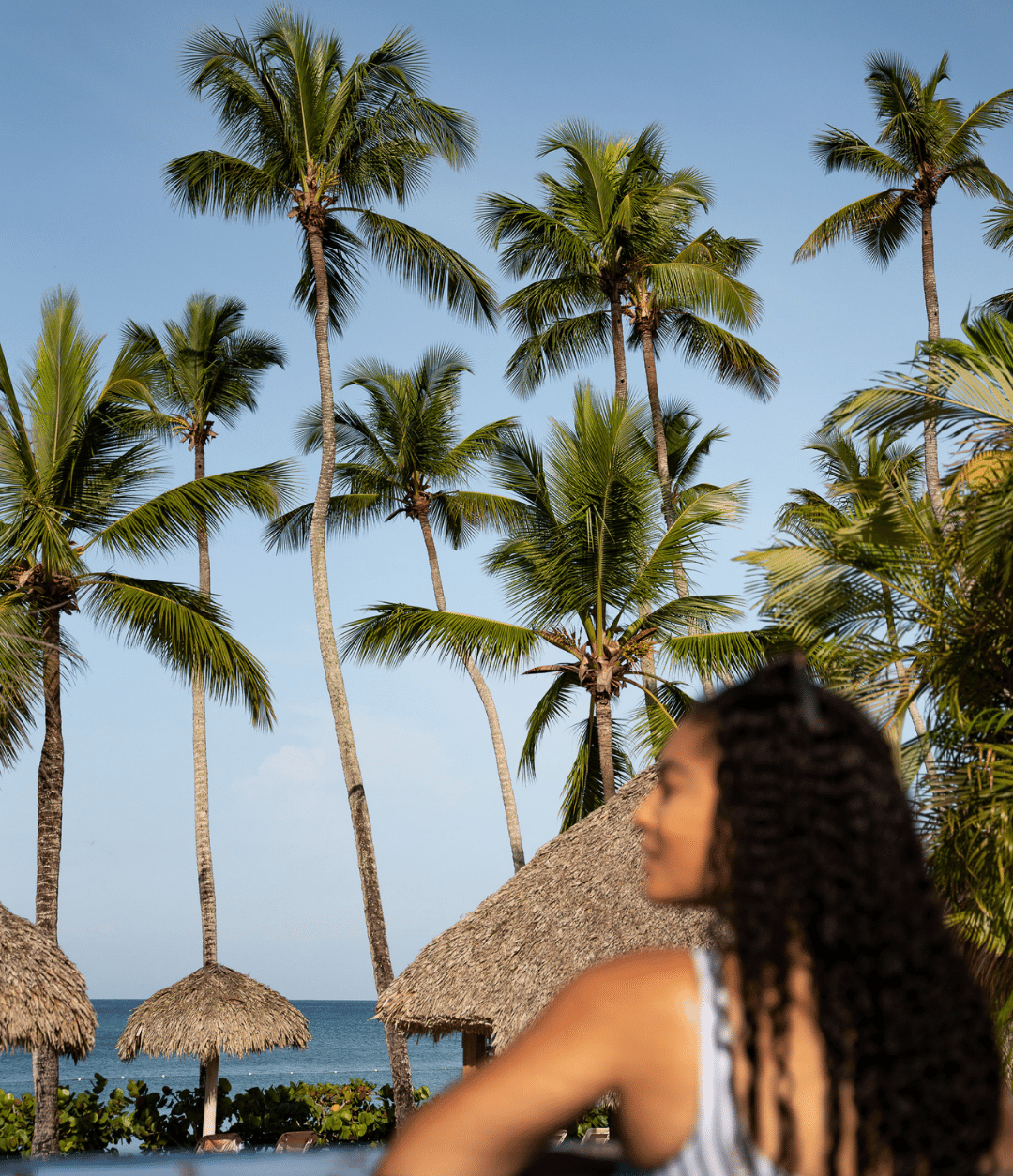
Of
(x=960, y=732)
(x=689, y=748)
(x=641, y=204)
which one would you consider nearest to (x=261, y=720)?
(x=960, y=732)

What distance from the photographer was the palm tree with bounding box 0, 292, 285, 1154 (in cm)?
1379

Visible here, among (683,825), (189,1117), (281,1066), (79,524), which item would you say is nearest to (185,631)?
(79,524)

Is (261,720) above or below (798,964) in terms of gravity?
above

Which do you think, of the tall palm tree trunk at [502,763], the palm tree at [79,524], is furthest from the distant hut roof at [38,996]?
the tall palm tree trunk at [502,763]

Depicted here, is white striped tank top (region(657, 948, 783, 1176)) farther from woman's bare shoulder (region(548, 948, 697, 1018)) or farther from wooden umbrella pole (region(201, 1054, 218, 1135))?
wooden umbrella pole (region(201, 1054, 218, 1135))

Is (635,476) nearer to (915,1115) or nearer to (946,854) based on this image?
(946,854)

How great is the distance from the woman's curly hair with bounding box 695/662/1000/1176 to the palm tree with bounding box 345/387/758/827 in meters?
13.7

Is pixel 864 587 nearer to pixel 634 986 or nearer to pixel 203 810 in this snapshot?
pixel 634 986

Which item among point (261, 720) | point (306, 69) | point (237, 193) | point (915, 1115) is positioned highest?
point (306, 69)

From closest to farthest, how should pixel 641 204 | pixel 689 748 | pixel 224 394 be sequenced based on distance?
pixel 689 748 → pixel 641 204 → pixel 224 394

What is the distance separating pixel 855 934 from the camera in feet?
2.44

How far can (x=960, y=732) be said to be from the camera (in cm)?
731

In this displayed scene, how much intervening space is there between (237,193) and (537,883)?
1097cm

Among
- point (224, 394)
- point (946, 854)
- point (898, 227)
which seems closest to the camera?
point (946, 854)
